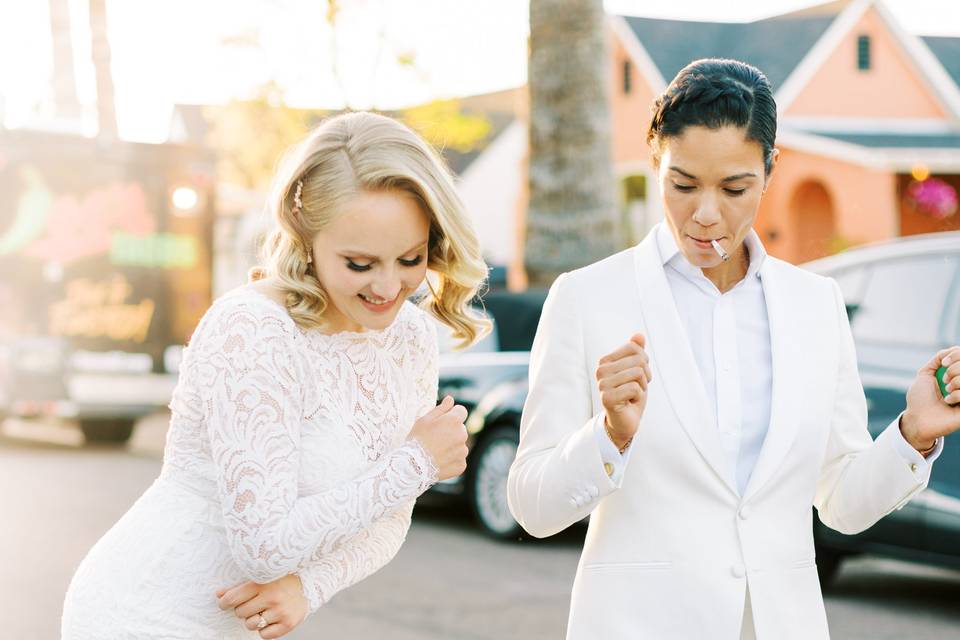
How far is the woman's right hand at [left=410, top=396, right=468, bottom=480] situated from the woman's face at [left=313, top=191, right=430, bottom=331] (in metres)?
0.21

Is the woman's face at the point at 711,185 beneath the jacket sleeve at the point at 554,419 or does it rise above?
above

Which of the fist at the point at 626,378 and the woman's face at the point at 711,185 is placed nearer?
the fist at the point at 626,378

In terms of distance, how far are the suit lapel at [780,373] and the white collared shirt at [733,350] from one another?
3cm

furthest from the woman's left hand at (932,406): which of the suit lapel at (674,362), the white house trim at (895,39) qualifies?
the white house trim at (895,39)

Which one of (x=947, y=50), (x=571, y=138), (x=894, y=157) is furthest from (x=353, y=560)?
(x=947, y=50)

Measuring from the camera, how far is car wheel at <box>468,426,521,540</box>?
29.0 feet

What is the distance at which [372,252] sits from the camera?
7.97 ft

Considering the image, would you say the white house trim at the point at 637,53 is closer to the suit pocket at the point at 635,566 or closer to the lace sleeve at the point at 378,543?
the lace sleeve at the point at 378,543

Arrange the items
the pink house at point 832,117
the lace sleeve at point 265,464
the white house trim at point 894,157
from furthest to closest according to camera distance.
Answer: the pink house at point 832,117, the white house trim at point 894,157, the lace sleeve at point 265,464

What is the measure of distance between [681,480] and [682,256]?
46 centimetres

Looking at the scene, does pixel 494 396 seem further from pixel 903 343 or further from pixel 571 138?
pixel 571 138

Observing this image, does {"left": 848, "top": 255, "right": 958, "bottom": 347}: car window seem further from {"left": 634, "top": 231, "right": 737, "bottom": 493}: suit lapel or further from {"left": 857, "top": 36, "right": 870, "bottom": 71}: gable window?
{"left": 857, "top": 36, "right": 870, "bottom": 71}: gable window

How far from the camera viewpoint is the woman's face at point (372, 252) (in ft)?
7.96

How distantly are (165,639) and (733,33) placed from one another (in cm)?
3639
